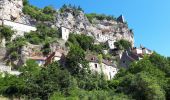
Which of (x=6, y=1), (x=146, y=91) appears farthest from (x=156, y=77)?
(x=6, y=1)

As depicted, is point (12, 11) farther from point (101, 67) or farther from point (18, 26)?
Answer: point (101, 67)

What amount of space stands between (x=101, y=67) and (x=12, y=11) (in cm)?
2508

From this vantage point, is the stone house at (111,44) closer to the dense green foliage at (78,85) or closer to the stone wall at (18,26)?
the stone wall at (18,26)

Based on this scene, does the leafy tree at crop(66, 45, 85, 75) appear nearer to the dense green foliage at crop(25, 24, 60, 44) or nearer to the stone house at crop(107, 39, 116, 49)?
the dense green foliage at crop(25, 24, 60, 44)

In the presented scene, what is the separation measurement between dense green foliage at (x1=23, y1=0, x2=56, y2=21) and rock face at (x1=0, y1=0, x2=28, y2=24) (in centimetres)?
356

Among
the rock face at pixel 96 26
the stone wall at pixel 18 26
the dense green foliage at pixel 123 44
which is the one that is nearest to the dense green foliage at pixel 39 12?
the rock face at pixel 96 26

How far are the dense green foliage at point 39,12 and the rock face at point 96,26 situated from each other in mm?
1879

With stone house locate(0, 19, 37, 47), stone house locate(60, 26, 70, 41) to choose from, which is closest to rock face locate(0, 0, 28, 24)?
stone house locate(0, 19, 37, 47)

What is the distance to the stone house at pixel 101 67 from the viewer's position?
6119 centimetres

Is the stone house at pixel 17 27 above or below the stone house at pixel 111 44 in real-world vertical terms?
above

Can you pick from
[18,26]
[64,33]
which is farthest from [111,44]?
[18,26]

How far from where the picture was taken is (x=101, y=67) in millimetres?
62719

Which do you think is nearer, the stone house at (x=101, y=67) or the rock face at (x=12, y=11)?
the stone house at (x=101, y=67)

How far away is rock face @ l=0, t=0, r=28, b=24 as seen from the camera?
253ft
